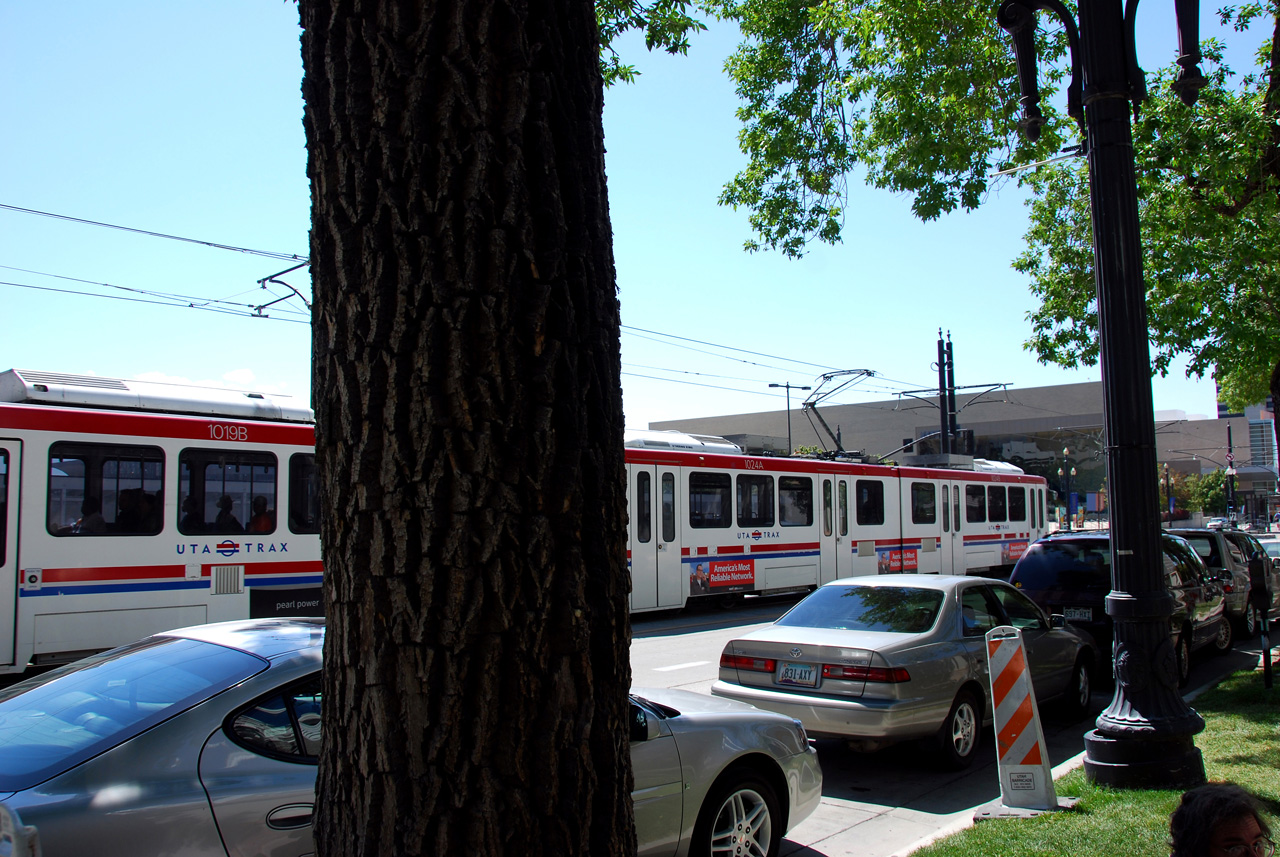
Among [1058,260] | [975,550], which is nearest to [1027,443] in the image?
[975,550]

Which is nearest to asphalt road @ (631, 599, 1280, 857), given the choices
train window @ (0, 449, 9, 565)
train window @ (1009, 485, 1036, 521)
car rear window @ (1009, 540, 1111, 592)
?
car rear window @ (1009, 540, 1111, 592)

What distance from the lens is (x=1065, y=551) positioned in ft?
36.4

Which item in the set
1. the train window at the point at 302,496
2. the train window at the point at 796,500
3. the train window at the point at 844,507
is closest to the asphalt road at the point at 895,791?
the train window at the point at 302,496

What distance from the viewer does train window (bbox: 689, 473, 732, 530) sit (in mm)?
18688

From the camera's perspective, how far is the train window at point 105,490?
415 inches

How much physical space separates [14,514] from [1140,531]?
34.2 feet

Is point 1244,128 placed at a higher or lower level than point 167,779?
higher

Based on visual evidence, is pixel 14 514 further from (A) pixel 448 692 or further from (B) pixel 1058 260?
(B) pixel 1058 260

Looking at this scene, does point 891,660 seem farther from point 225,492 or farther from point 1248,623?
point 1248,623

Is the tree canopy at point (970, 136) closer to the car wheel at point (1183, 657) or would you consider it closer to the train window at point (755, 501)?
the car wheel at point (1183, 657)

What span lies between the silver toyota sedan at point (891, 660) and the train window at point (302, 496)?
6.60 metres

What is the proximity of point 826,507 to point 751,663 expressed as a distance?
14.6 meters

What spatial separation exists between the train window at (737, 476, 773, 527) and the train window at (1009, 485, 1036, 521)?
12285mm

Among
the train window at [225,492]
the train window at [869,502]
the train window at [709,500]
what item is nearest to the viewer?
the train window at [225,492]
